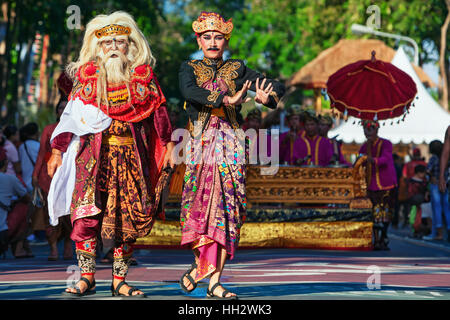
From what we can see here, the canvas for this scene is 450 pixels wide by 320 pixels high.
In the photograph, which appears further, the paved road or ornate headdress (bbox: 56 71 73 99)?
ornate headdress (bbox: 56 71 73 99)

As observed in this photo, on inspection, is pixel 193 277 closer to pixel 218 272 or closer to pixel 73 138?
pixel 218 272

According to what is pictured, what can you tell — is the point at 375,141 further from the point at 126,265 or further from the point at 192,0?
the point at 192,0

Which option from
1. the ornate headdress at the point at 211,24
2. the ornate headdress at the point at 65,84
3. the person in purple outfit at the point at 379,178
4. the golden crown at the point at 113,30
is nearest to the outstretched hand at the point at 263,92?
the ornate headdress at the point at 211,24

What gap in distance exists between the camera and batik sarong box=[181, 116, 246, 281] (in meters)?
7.66

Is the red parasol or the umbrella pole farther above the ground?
the red parasol

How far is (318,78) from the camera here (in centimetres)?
2472

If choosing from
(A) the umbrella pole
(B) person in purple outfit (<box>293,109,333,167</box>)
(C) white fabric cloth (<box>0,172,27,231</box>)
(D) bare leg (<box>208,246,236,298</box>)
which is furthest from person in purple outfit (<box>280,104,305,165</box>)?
(D) bare leg (<box>208,246,236,298</box>)

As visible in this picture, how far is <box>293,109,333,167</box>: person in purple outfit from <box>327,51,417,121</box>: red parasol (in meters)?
0.59

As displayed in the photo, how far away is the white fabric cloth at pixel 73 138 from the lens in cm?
767

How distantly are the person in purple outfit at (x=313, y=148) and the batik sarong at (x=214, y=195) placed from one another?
7770 millimetres

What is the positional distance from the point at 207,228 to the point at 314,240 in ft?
23.2

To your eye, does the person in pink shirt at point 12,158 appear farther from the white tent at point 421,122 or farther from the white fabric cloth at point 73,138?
the white tent at point 421,122

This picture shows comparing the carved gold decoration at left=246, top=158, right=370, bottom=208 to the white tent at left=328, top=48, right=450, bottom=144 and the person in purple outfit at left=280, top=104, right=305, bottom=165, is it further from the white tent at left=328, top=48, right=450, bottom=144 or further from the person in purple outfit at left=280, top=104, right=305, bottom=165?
the white tent at left=328, top=48, right=450, bottom=144

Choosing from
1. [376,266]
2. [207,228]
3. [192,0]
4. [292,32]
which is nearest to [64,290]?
[207,228]
